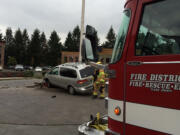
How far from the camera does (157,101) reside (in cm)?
165

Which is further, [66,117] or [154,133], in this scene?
[66,117]

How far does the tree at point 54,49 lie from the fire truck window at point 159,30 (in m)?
77.1

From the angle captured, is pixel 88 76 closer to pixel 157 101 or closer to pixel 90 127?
pixel 90 127

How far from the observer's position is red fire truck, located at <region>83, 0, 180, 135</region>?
159cm

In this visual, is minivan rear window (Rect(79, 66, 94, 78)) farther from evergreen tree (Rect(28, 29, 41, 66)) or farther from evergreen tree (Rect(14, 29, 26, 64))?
evergreen tree (Rect(14, 29, 26, 64))

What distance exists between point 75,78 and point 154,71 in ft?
29.3

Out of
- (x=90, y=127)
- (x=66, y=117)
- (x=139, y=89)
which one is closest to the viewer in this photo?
(x=139, y=89)

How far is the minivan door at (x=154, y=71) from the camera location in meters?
1.58

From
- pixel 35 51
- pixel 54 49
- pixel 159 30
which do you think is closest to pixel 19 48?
pixel 35 51

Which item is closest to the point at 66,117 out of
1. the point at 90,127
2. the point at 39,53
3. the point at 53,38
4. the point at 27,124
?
the point at 27,124

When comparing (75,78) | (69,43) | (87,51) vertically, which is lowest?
(75,78)

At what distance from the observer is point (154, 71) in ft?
5.54

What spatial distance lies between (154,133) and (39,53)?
7618 centimetres

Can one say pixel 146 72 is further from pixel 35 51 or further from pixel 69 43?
pixel 69 43
